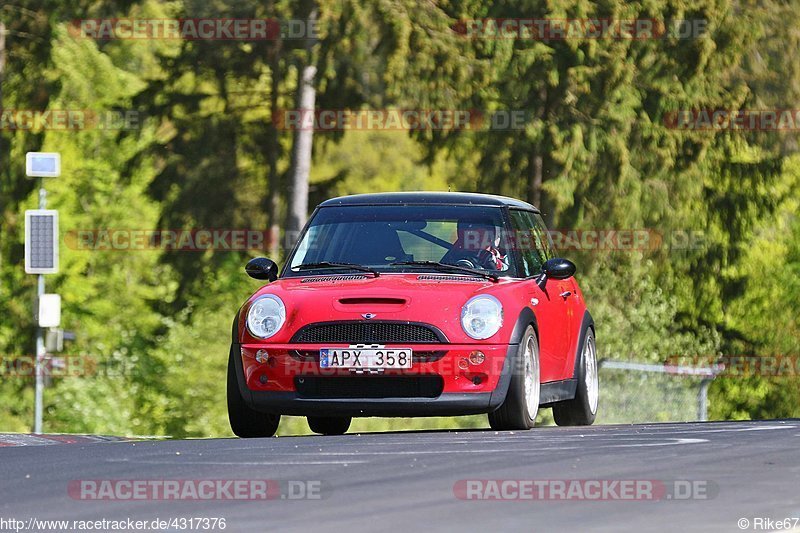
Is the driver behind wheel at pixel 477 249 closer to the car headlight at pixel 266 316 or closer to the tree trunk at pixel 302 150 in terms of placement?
the car headlight at pixel 266 316

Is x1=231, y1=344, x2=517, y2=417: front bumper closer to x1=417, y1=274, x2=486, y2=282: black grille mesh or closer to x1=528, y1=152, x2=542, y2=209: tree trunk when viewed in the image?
x1=417, y1=274, x2=486, y2=282: black grille mesh

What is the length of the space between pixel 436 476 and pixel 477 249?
4930 millimetres

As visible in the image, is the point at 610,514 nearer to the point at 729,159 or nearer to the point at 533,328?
the point at 533,328

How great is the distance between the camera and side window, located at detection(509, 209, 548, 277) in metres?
14.3

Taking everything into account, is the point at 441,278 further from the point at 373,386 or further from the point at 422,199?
the point at 422,199

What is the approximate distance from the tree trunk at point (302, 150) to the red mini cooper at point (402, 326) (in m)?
20.7

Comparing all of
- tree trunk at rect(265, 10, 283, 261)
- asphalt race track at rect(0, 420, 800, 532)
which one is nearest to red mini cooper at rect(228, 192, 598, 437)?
asphalt race track at rect(0, 420, 800, 532)

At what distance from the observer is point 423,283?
43.2 feet

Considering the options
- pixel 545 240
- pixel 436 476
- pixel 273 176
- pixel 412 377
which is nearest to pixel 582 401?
pixel 545 240

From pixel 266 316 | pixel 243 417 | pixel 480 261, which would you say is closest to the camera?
pixel 266 316

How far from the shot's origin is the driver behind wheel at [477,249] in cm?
1384

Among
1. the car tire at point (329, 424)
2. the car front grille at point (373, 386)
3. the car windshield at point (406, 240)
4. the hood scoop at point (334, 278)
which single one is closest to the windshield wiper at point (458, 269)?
the car windshield at point (406, 240)

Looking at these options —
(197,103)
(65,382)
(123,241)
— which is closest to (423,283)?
(197,103)

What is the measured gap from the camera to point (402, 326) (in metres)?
12.7
